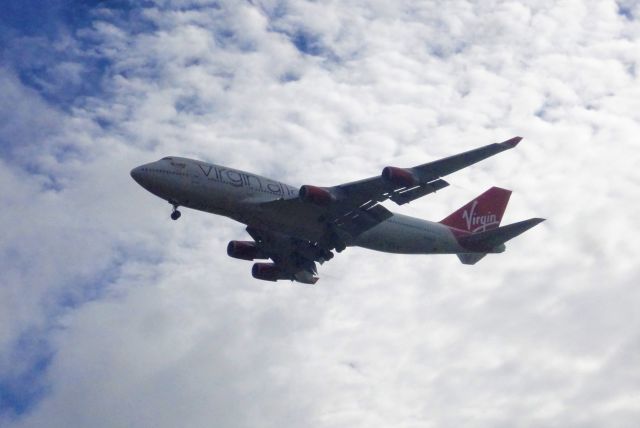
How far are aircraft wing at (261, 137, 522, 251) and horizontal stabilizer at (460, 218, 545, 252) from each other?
24.2ft

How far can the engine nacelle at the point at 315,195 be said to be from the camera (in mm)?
48044

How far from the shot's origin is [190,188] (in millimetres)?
47969

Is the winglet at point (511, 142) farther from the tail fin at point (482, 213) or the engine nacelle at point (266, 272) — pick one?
the engine nacelle at point (266, 272)

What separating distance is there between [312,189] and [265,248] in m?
10.4

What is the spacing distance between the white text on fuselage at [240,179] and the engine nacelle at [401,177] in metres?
7.95

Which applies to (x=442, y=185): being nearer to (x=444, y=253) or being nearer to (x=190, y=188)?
(x=444, y=253)

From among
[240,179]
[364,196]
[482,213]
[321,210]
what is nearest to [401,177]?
A: [364,196]

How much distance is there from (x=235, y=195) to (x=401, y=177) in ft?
33.1

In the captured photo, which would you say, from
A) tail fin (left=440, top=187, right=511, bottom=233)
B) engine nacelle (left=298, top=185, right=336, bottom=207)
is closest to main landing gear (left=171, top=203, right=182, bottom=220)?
engine nacelle (left=298, top=185, right=336, bottom=207)

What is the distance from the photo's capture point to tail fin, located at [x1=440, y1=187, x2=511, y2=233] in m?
58.2

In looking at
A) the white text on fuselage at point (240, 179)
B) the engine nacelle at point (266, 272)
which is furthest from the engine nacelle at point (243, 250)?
the white text on fuselage at point (240, 179)

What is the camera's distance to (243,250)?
58.0m

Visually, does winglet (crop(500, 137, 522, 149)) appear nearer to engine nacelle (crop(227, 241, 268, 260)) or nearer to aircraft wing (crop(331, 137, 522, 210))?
aircraft wing (crop(331, 137, 522, 210))

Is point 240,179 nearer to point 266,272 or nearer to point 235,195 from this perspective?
Result: point 235,195
